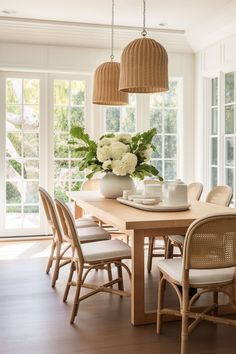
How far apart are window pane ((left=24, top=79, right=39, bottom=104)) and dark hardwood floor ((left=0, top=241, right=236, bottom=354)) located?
3.09 metres

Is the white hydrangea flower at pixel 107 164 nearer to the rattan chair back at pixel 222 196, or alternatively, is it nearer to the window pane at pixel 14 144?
the rattan chair back at pixel 222 196

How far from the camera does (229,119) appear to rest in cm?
592

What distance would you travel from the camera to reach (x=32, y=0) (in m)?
5.12

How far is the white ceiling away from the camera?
17.4 feet

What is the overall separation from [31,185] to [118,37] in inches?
95.3

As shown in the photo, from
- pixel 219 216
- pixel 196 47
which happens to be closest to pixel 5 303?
pixel 219 216

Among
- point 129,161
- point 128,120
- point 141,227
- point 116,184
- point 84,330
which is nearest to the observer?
point 141,227

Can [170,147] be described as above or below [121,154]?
above

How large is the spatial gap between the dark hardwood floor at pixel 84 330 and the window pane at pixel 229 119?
114 inches

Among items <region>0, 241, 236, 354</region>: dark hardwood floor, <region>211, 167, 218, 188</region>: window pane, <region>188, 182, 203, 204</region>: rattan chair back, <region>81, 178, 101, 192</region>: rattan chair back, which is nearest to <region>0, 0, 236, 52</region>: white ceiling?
<region>211, 167, 218, 188</region>: window pane

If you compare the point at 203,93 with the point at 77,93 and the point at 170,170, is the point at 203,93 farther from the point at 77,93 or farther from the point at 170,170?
the point at 77,93

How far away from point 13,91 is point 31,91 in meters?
0.25

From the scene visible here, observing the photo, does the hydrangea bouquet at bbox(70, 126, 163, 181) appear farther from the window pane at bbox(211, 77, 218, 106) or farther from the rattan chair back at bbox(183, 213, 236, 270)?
the window pane at bbox(211, 77, 218, 106)

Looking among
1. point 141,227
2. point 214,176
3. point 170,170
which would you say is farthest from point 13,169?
point 141,227
